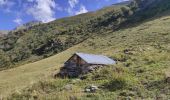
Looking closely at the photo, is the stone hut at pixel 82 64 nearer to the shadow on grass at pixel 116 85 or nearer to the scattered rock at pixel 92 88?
the scattered rock at pixel 92 88

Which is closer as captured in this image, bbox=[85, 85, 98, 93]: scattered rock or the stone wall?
bbox=[85, 85, 98, 93]: scattered rock

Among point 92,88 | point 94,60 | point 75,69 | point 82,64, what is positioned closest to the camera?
point 92,88

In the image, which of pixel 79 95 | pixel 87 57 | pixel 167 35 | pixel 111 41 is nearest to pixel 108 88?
pixel 79 95

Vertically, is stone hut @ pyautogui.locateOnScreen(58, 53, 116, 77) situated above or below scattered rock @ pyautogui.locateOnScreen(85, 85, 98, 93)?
above

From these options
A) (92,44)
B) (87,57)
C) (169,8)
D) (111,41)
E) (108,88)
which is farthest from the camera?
(169,8)

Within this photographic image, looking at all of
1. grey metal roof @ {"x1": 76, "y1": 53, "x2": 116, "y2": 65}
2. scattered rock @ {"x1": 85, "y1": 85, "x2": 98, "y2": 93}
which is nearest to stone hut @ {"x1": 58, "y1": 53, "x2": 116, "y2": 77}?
grey metal roof @ {"x1": 76, "y1": 53, "x2": 116, "y2": 65}

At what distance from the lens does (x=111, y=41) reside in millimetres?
83312

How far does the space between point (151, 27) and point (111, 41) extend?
30.2 feet

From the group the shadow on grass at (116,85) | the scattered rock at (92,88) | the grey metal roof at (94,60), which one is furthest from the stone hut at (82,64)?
the shadow on grass at (116,85)

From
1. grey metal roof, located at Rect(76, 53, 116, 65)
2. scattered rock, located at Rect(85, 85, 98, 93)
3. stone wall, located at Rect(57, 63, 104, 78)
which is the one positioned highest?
grey metal roof, located at Rect(76, 53, 116, 65)

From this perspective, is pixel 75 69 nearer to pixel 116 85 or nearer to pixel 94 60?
pixel 94 60

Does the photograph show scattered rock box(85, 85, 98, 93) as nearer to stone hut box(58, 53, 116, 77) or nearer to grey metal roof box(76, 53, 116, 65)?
stone hut box(58, 53, 116, 77)

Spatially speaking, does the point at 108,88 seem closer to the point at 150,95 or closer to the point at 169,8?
the point at 150,95

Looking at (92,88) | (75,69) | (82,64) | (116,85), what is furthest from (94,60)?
(116,85)
